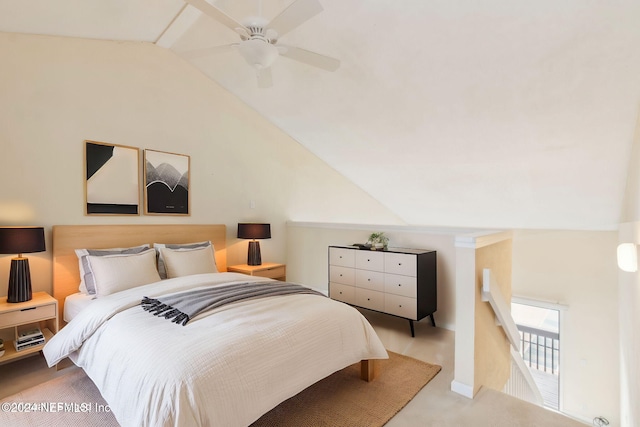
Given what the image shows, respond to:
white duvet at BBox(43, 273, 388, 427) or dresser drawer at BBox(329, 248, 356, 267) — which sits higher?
dresser drawer at BBox(329, 248, 356, 267)

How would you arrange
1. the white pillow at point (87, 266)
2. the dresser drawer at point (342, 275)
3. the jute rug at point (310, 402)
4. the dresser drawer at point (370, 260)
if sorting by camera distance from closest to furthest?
the jute rug at point (310, 402)
the white pillow at point (87, 266)
the dresser drawer at point (370, 260)
the dresser drawer at point (342, 275)

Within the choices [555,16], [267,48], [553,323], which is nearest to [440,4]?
[555,16]

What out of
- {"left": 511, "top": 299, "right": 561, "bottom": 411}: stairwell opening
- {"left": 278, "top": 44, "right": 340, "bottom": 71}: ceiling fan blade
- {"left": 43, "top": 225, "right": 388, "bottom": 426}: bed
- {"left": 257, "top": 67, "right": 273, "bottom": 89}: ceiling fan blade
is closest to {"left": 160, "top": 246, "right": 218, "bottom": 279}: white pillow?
{"left": 43, "top": 225, "right": 388, "bottom": 426}: bed

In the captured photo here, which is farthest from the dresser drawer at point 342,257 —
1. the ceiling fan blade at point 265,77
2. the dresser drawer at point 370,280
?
the ceiling fan blade at point 265,77

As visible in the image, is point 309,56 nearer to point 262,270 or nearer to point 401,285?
point 401,285

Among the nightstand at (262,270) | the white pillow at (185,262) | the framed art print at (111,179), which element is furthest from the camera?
the nightstand at (262,270)

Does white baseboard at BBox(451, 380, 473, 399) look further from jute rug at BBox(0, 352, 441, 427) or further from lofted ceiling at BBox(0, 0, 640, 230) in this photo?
lofted ceiling at BBox(0, 0, 640, 230)

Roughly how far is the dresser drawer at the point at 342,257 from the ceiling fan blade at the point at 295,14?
94.8 inches

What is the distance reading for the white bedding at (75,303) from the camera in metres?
2.71

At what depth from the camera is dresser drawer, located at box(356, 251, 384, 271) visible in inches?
137

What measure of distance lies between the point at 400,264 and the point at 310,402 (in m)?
1.63

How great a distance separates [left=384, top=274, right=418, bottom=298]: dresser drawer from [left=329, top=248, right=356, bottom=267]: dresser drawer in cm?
46

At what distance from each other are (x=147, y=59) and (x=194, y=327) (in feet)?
9.91

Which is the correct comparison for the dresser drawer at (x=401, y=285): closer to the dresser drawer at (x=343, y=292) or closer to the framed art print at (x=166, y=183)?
the dresser drawer at (x=343, y=292)
